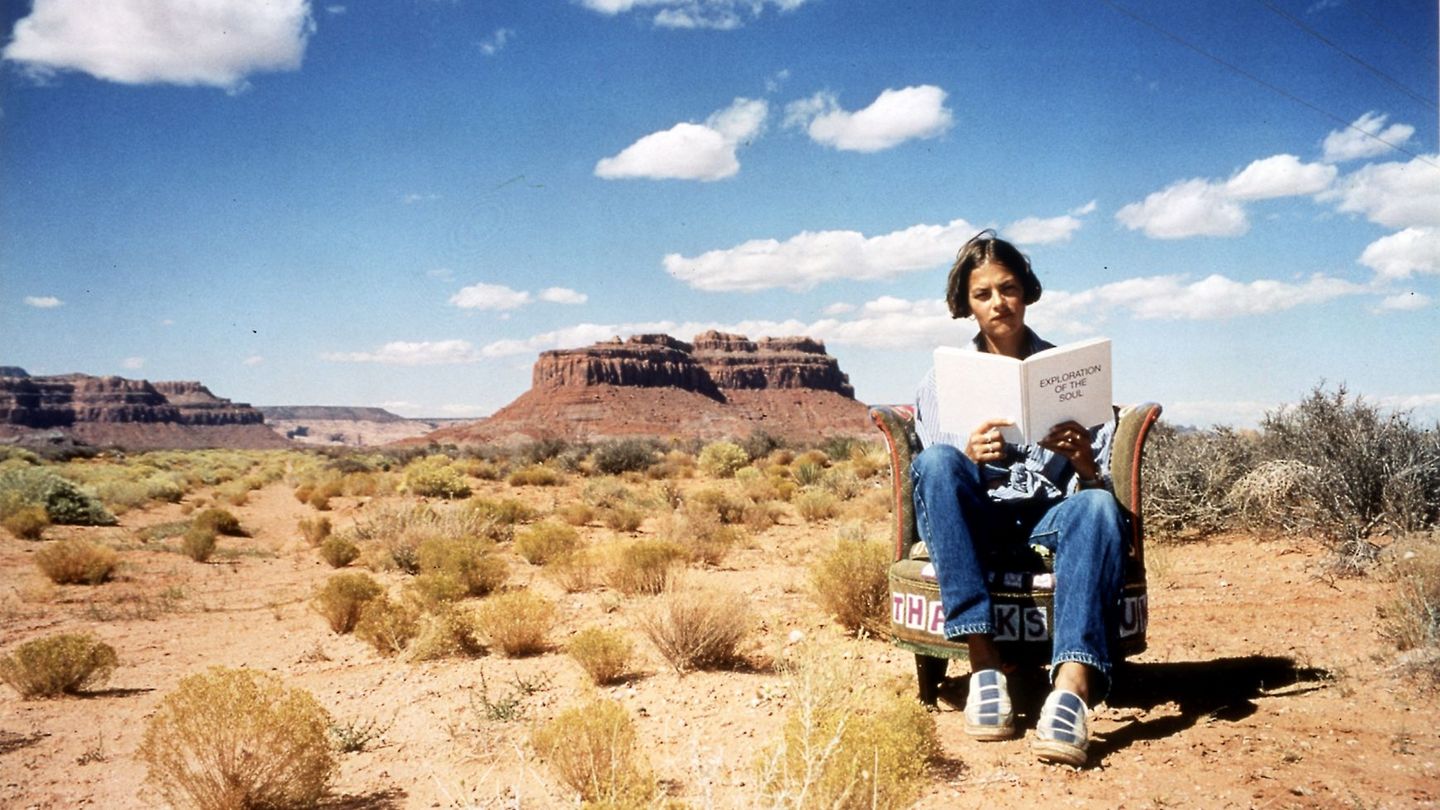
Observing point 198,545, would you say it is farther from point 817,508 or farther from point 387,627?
point 817,508

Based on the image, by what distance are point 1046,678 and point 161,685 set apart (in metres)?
5.40

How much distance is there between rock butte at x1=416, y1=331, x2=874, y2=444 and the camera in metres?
88.2

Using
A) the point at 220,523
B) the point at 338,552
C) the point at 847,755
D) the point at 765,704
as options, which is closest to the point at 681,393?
the point at 220,523

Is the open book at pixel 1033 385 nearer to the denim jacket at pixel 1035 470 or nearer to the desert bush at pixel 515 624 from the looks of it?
the denim jacket at pixel 1035 470

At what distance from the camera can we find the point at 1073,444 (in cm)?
296

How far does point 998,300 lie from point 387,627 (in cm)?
454

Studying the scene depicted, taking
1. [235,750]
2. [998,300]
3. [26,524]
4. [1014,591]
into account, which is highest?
[998,300]

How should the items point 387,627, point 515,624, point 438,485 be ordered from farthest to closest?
point 438,485, point 387,627, point 515,624

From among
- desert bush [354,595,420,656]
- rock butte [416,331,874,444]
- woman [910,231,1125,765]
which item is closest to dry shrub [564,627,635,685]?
desert bush [354,595,420,656]

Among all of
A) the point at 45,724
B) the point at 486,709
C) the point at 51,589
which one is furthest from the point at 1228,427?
the point at 51,589

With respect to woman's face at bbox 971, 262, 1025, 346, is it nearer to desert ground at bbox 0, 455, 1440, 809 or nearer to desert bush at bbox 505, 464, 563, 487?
desert ground at bbox 0, 455, 1440, 809

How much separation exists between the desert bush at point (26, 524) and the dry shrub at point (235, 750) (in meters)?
11.1

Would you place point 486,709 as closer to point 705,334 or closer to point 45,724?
point 45,724

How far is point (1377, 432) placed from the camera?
20.4 ft
